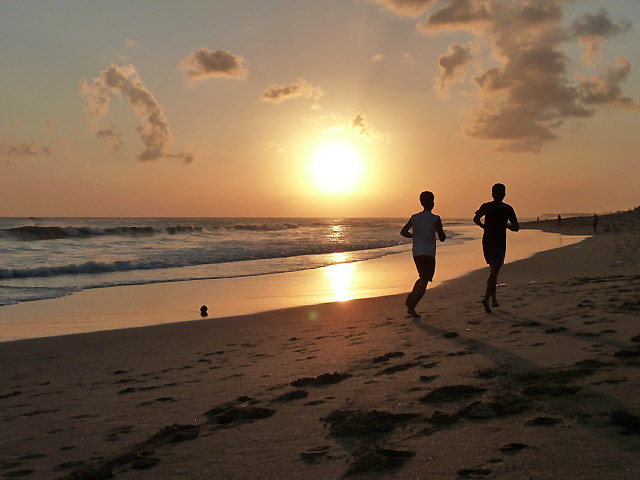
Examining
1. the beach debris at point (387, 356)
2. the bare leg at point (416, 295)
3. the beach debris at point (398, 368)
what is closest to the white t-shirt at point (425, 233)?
the bare leg at point (416, 295)

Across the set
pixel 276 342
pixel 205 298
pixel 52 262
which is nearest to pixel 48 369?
pixel 276 342

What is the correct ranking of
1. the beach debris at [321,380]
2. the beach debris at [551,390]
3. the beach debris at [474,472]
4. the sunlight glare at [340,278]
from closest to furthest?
the beach debris at [474,472], the beach debris at [551,390], the beach debris at [321,380], the sunlight glare at [340,278]

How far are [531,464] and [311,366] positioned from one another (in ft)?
10.3

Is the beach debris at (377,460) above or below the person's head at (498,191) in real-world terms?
below

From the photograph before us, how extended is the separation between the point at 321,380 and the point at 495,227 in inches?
190

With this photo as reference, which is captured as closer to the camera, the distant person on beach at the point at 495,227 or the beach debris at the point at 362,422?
the beach debris at the point at 362,422

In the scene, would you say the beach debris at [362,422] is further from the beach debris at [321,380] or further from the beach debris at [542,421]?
the beach debris at [321,380]

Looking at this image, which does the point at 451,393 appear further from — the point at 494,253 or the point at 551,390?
the point at 494,253

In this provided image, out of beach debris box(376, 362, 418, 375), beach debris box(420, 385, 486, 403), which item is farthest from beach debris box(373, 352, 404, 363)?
beach debris box(420, 385, 486, 403)

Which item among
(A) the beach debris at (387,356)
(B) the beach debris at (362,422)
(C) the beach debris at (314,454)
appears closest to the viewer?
(C) the beach debris at (314,454)

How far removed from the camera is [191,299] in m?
13.4

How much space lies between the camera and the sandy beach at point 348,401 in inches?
120

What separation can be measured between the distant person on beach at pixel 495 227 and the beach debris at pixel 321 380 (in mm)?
3999

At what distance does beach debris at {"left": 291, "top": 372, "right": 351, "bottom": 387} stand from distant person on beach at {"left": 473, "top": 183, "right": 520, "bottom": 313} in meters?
4.00
